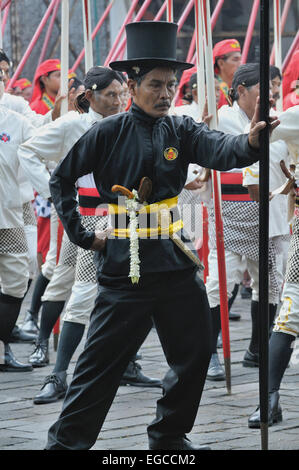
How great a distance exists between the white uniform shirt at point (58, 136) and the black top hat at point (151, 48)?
5.42 feet

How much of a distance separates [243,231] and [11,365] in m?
1.73

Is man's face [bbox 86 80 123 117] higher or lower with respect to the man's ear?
lower

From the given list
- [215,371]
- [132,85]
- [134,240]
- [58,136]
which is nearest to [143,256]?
[134,240]

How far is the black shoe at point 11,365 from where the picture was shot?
6691 mm

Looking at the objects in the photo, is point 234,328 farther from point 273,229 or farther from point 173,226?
point 173,226

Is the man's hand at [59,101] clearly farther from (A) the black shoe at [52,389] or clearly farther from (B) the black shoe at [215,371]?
(B) the black shoe at [215,371]

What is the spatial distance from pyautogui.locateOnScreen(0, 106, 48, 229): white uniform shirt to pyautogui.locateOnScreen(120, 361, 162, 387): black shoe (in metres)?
1.22

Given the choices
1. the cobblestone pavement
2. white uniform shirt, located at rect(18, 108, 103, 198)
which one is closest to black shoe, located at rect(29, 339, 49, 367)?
the cobblestone pavement

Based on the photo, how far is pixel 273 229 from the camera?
664 centimetres

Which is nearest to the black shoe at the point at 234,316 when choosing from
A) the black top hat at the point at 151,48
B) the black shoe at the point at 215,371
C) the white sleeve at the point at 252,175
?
the black shoe at the point at 215,371

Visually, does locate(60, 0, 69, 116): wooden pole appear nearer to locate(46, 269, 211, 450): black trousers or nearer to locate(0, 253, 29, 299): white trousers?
locate(0, 253, 29, 299): white trousers

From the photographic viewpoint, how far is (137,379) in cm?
620

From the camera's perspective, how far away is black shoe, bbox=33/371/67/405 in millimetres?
5738

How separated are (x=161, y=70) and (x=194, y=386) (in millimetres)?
1329
